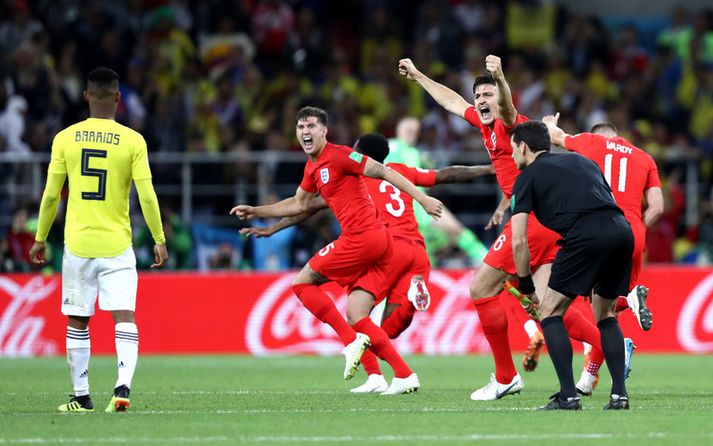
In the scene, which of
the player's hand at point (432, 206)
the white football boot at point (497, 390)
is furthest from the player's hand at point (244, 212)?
the white football boot at point (497, 390)

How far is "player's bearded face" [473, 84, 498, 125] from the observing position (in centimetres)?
1122

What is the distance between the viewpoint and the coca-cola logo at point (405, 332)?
19.0 m

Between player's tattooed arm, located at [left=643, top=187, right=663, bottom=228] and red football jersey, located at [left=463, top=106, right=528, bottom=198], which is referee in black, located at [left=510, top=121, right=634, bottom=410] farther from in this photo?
player's tattooed arm, located at [left=643, top=187, right=663, bottom=228]

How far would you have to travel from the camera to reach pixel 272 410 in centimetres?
1010

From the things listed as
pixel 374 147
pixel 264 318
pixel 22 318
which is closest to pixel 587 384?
pixel 374 147

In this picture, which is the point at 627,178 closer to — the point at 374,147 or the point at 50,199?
the point at 374,147

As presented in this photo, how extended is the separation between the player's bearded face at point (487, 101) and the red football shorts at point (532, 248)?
97 cm

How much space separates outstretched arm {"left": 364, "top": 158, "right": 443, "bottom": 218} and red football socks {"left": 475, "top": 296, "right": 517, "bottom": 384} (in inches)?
40.9

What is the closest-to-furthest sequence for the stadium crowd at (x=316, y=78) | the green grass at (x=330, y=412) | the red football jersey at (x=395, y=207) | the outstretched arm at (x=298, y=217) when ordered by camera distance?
the green grass at (x=330, y=412) < the outstretched arm at (x=298, y=217) < the red football jersey at (x=395, y=207) < the stadium crowd at (x=316, y=78)

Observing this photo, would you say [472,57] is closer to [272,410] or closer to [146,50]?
[146,50]

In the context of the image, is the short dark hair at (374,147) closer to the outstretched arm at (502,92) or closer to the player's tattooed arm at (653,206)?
the outstretched arm at (502,92)

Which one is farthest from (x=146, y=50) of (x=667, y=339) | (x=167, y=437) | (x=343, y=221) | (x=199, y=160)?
(x=167, y=437)

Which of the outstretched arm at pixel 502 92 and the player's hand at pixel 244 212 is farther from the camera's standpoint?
the player's hand at pixel 244 212

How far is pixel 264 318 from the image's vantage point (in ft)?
62.6
